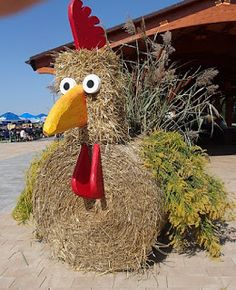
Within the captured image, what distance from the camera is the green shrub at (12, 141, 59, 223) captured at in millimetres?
4133

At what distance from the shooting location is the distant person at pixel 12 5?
1552mm

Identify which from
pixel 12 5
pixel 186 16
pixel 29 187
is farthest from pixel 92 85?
pixel 186 16

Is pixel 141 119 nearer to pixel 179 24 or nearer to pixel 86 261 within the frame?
pixel 86 261

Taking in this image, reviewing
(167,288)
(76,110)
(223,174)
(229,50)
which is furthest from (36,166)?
(229,50)

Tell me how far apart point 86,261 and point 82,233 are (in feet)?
0.86

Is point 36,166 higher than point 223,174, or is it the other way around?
point 36,166

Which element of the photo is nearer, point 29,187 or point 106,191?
point 106,191

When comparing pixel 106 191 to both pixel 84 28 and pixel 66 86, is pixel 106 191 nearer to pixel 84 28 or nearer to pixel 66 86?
pixel 66 86

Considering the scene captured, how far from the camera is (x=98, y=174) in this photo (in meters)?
3.39

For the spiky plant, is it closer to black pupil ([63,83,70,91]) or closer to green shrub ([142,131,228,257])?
green shrub ([142,131,228,257])

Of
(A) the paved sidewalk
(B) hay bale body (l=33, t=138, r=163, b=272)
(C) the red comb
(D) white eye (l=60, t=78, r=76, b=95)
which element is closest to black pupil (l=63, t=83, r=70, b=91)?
(D) white eye (l=60, t=78, r=76, b=95)

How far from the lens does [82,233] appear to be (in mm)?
3631

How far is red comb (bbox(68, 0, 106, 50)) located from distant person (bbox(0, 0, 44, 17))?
179 centimetres

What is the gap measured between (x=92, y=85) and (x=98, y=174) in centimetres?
72
